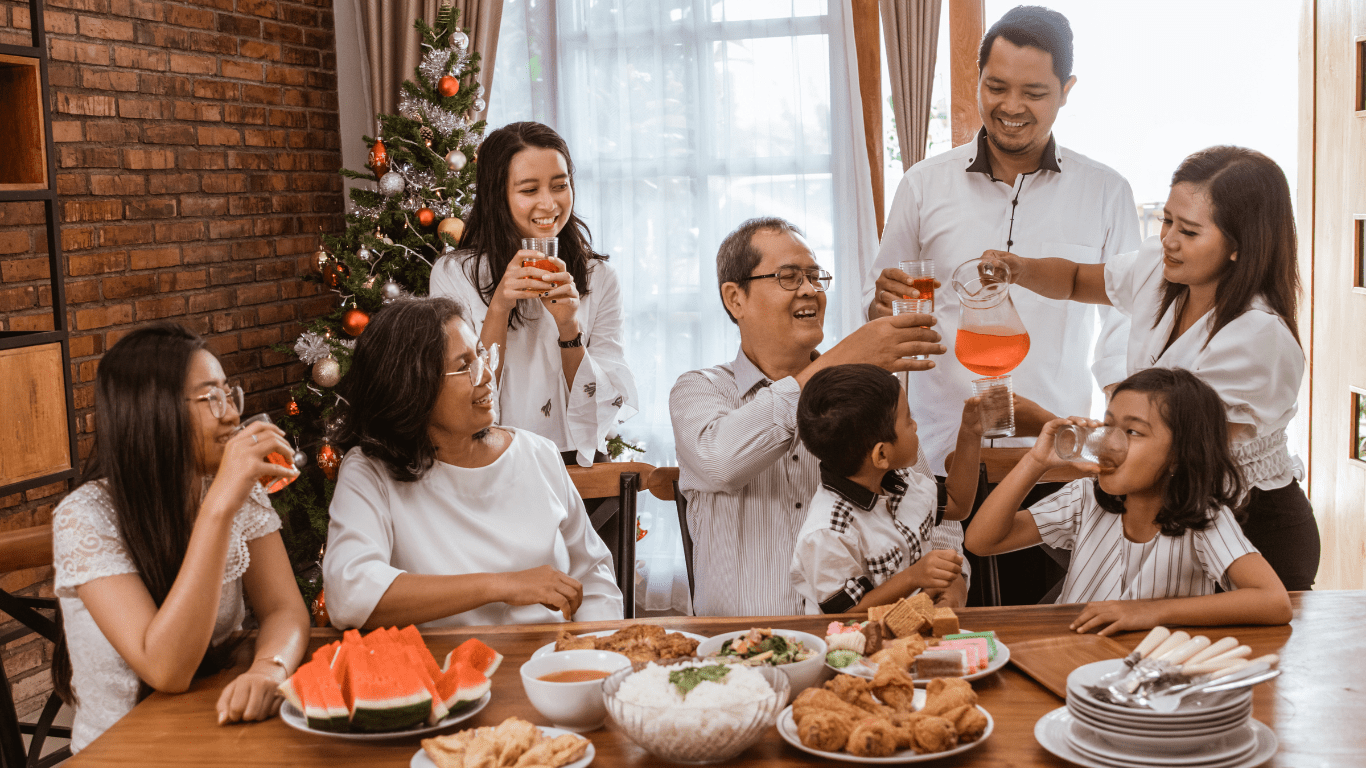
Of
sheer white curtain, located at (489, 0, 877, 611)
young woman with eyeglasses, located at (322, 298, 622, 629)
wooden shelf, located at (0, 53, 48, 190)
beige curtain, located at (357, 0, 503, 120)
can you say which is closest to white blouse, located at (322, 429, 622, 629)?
young woman with eyeglasses, located at (322, 298, 622, 629)

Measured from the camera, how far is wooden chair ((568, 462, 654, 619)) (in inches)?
81.7

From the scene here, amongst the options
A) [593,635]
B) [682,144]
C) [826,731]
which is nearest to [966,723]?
[826,731]

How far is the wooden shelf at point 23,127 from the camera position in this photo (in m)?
2.60

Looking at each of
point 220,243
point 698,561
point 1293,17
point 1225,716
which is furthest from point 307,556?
point 1293,17

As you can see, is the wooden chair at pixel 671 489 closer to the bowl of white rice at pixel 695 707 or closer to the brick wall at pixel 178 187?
the bowl of white rice at pixel 695 707

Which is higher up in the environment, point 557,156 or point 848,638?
point 557,156

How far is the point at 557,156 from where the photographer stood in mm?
2697

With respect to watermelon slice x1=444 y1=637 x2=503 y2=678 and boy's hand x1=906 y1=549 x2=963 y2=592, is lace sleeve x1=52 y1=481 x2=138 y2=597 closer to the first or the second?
watermelon slice x1=444 y1=637 x2=503 y2=678

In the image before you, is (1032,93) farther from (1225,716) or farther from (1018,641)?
(1225,716)

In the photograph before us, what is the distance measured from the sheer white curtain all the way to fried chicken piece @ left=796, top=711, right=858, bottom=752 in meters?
3.11

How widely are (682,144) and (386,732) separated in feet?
10.9

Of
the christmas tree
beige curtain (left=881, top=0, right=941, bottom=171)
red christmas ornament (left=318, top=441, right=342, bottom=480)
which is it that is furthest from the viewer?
beige curtain (left=881, top=0, right=941, bottom=171)

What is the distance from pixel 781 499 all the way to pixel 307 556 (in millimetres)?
2532

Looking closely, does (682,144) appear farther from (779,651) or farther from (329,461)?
(779,651)
